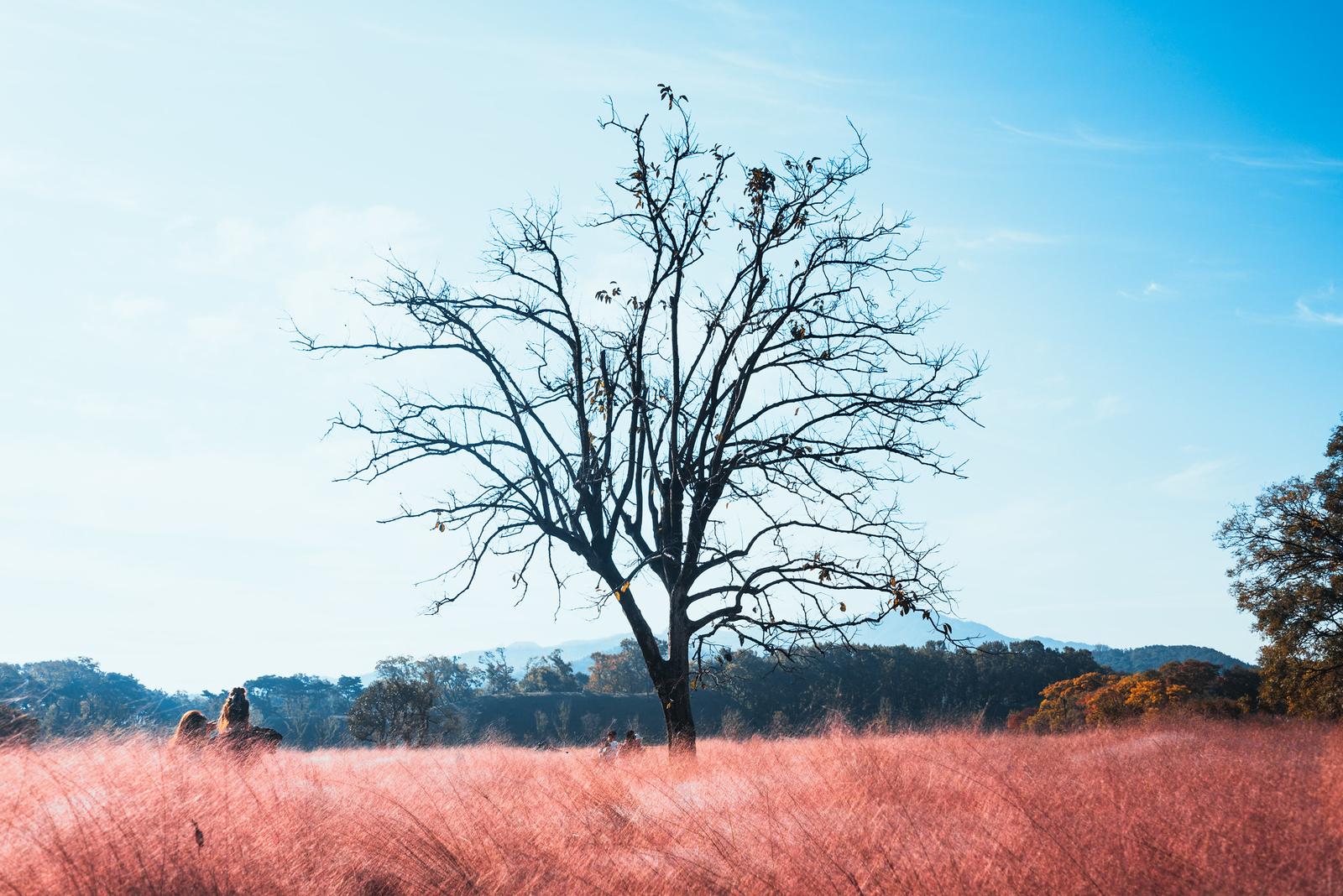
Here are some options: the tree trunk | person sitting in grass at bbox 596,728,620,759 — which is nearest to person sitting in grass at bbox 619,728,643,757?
person sitting in grass at bbox 596,728,620,759

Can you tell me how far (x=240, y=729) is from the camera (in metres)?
10.8

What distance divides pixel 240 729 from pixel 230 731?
226 mm

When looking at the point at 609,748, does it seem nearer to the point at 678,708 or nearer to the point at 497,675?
the point at 678,708

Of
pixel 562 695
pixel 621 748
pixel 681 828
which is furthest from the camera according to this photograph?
pixel 562 695

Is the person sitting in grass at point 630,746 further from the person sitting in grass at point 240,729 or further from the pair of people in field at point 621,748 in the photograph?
the person sitting in grass at point 240,729

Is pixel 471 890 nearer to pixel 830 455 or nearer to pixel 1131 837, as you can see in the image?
pixel 1131 837

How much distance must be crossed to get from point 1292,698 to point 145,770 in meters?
32.0

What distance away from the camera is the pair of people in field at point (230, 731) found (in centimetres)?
1001

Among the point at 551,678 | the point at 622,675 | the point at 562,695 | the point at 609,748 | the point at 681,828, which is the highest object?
the point at 681,828

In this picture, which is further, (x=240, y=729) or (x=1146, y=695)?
(x=1146, y=695)

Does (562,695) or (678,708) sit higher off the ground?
(678,708)

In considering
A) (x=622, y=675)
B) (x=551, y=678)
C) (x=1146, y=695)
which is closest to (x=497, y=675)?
(x=551, y=678)

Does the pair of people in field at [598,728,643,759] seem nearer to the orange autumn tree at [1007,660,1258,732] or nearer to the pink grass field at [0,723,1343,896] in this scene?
the pink grass field at [0,723,1343,896]

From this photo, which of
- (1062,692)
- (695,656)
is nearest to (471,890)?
(695,656)
